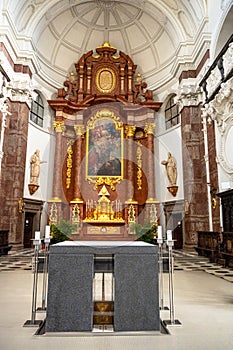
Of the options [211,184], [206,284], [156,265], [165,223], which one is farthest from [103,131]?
[156,265]

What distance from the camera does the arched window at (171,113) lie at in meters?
16.8

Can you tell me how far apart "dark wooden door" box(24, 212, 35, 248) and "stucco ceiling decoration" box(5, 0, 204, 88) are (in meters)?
7.86

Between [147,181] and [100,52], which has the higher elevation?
[100,52]

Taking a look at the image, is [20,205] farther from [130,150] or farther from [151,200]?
[130,150]

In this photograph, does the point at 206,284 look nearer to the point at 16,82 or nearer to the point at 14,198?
the point at 14,198

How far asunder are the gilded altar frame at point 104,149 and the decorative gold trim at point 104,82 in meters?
1.46

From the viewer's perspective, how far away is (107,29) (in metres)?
18.5

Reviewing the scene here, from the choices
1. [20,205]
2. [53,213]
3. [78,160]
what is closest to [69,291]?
[20,205]

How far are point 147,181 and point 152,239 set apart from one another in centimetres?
519

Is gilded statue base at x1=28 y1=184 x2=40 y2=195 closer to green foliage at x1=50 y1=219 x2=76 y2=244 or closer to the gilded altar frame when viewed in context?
green foliage at x1=50 y1=219 x2=76 y2=244

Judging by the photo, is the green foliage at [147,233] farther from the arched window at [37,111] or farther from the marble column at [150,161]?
the arched window at [37,111]

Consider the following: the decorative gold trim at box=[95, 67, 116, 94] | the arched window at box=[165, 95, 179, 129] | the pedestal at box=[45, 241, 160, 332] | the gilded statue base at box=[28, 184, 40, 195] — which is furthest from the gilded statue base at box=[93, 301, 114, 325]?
the decorative gold trim at box=[95, 67, 116, 94]

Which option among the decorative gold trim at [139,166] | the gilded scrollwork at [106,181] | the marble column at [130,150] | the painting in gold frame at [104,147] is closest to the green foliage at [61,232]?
the gilded scrollwork at [106,181]

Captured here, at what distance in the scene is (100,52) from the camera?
18422mm
